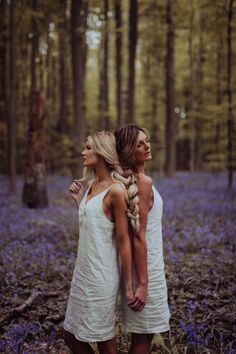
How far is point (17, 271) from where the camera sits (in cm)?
562

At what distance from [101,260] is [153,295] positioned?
458mm

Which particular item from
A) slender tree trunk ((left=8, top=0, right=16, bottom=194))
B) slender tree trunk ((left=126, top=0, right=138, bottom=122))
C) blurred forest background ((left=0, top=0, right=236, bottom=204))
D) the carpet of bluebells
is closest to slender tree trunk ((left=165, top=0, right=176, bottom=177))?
blurred forest background ((left=0, top=0, right=236, bottom=204))

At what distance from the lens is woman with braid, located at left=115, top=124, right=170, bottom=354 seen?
2.58 meters

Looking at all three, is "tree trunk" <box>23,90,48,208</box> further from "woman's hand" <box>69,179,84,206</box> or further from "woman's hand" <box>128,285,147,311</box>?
"woman's hand" <box>128,285,147,311</box>

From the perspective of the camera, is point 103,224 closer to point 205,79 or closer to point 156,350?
point 156,350

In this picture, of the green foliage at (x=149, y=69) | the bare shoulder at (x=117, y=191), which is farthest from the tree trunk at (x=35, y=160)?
the bare shoulder at (x=117, y=191)

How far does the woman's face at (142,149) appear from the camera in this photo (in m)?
2.74

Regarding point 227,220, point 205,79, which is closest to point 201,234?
point 227,220

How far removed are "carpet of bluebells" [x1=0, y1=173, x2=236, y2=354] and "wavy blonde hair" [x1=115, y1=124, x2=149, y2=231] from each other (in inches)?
68.2

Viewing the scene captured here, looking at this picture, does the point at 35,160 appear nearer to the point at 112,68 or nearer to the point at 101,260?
the point at 101,260

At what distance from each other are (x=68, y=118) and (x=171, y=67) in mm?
14944

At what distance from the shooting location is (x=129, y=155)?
273 centimetres

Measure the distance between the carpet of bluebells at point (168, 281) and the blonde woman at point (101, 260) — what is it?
1098 millimetres

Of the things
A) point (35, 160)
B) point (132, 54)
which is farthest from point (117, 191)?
point (132, 54)
